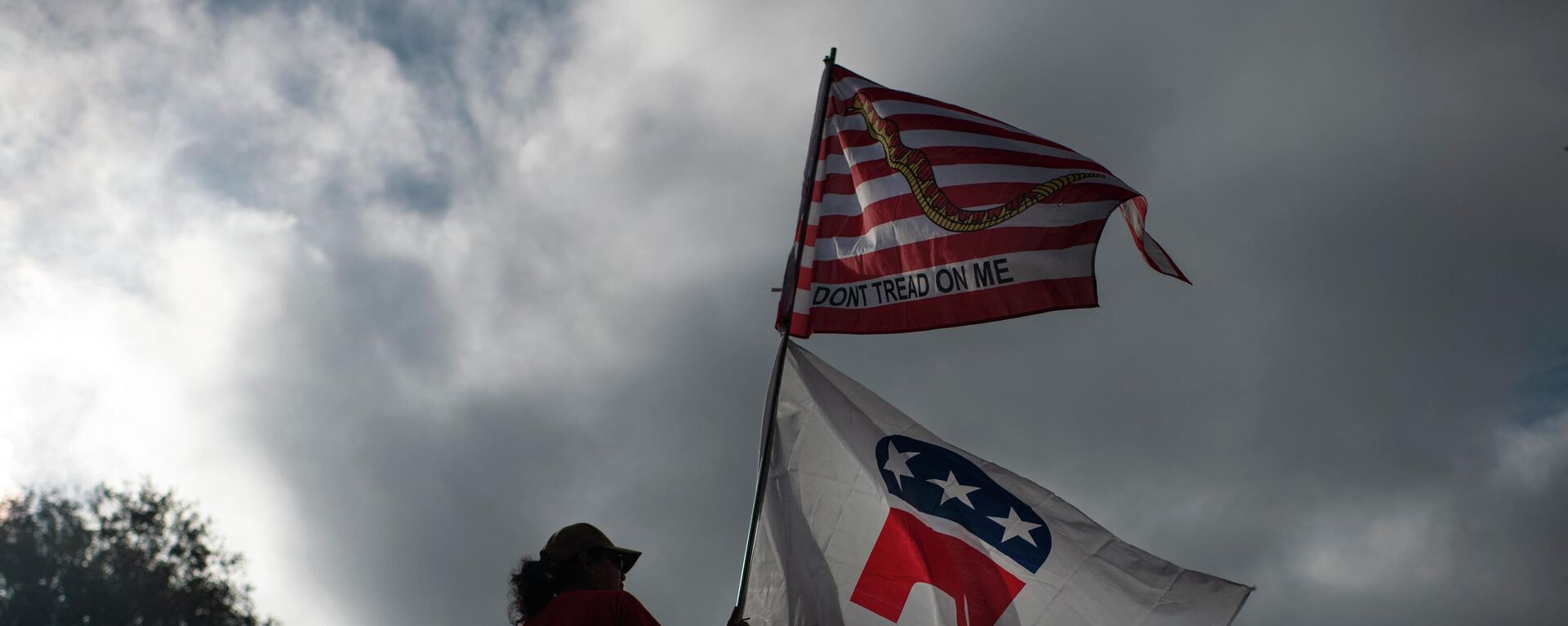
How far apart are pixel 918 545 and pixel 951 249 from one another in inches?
73.8

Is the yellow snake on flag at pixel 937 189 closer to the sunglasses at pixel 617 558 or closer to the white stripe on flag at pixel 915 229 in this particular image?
the white stripe on flag at pixel 915 229

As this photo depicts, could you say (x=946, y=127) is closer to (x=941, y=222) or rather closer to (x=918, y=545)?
(x=941, y=222)

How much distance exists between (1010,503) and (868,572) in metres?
0.93

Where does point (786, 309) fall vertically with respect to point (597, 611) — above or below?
above

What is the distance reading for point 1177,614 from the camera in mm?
5164

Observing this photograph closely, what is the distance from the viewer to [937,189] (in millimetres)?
6523

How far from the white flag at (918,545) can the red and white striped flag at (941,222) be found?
2.11 ft

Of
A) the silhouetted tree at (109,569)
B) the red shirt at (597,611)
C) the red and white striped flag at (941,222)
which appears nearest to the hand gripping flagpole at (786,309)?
the red and white striped flag at (941,222)

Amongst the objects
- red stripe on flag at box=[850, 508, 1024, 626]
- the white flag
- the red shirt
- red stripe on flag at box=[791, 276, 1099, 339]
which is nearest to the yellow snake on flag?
red stripe on flag at box=[791, 276, 1099, 339]

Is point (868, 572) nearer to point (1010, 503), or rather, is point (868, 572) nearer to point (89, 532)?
point (1010, 503)

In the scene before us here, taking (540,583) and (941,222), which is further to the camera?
(941,222)

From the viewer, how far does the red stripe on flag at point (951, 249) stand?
615cm

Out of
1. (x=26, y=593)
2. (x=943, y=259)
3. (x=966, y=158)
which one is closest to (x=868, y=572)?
(x=943, y=259)

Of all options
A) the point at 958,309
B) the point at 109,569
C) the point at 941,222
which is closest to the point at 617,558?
the point at 958,309
